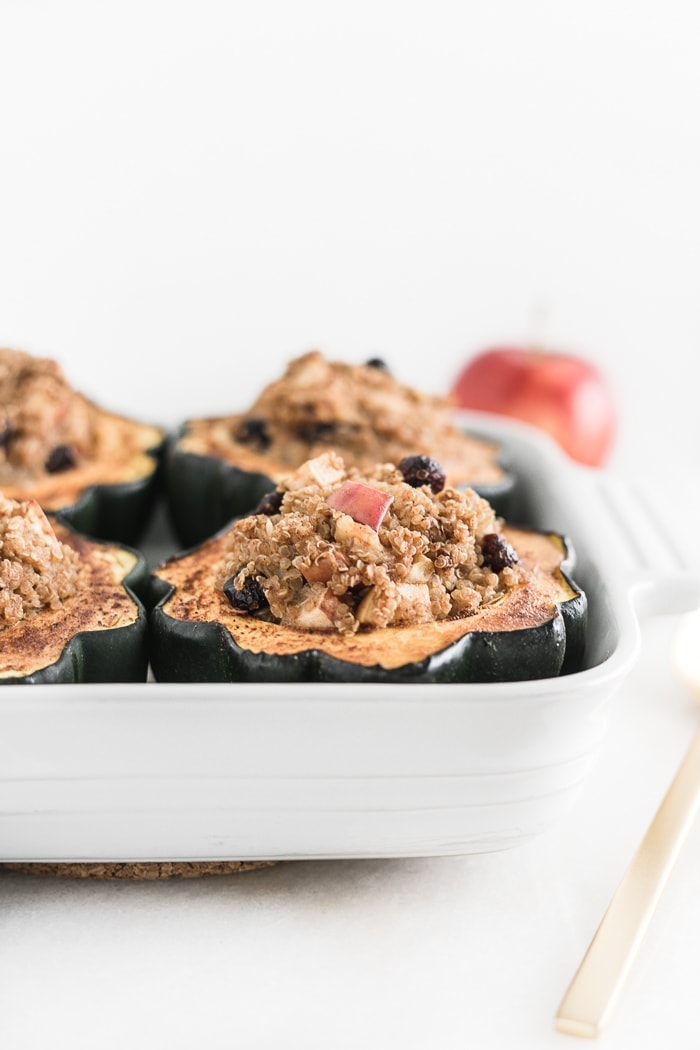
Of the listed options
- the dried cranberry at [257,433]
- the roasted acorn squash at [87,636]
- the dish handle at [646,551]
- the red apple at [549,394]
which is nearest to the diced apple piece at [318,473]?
the roasted acorn squash at [87,636]

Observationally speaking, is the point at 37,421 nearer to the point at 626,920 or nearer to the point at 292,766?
the point at 292,766

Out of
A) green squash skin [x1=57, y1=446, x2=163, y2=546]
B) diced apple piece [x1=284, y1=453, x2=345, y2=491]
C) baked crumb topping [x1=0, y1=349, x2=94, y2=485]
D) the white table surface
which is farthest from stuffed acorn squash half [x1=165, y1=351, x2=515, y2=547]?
the white table surface

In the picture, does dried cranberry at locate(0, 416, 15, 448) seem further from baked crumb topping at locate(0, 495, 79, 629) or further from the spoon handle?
the spoon handle

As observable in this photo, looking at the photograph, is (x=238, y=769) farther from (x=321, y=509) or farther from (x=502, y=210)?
(x=502, y=210)

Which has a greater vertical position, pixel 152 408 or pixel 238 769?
pixel 238 769

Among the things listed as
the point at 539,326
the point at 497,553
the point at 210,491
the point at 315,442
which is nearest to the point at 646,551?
the point at 497,553

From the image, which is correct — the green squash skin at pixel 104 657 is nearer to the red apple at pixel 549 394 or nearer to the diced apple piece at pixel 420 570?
the diced apple piece at pixel 420 570

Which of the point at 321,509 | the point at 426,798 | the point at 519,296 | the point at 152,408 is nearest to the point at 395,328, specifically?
the point at 519,296
